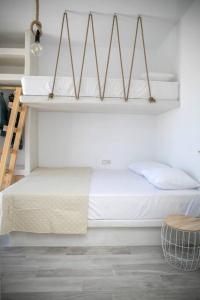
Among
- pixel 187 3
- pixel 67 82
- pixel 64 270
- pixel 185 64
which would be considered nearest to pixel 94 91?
pixel 67 82

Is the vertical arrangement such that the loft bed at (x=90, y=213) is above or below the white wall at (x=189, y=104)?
below

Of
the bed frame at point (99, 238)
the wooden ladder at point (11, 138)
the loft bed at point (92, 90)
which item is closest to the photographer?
the bed frame at point (99, 238)

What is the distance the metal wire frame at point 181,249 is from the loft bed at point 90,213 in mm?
110

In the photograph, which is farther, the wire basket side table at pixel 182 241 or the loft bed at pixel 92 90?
the loft bed at pixel 92 90

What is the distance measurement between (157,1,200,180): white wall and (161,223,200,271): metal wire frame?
2.05ft

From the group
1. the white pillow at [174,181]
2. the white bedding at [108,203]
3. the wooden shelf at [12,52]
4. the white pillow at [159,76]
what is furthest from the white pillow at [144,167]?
the wooden shelf at [12,52]

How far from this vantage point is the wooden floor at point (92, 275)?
147 cm

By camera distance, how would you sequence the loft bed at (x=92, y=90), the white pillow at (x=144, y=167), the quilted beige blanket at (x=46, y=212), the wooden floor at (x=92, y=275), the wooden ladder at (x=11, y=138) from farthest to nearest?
the white pillow at (x=144, y=167), the wooden ladder at (x=11, y=138), the loft bed at (x=92, y=90), the quilted beige blanket at (x=46, y=212), the wooden floor at (x=92, y=275)

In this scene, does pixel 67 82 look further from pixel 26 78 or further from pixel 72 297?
pixel 72 297

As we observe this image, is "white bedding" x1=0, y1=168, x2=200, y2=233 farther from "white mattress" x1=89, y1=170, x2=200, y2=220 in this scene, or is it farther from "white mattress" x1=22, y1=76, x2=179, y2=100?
"white mattress" x1=22, y1=76, x2=179, y2=100

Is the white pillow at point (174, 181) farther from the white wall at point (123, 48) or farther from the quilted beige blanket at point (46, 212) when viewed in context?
the white wall at point (123, 48)

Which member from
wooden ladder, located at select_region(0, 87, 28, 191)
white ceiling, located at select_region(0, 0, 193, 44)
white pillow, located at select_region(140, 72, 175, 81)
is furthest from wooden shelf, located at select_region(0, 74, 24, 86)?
white pillow, located at select_region(140, 72, 175, 81)

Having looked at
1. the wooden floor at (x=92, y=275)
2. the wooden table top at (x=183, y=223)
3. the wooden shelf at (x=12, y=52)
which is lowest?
the wooden floor at (x=92, y=275)

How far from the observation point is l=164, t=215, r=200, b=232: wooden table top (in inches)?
64.9
